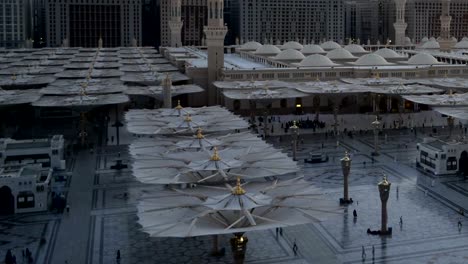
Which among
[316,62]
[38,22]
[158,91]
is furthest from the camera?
[38,22]

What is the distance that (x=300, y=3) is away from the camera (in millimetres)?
148750

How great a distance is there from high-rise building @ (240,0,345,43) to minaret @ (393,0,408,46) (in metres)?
30.3

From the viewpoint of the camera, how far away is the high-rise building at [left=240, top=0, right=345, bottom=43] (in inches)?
5723

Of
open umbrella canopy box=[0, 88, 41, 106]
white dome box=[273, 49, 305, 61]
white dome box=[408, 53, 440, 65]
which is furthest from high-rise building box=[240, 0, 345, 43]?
open umbrella canopy box=[0, 88, 41, 106]

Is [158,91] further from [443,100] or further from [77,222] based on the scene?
[77,222]

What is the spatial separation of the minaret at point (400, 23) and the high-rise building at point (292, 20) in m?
30.3

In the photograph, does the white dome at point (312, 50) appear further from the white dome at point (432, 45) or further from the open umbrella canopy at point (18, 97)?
the open umbrella canopy at point (18, 97)

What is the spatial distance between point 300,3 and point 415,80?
83481 mm

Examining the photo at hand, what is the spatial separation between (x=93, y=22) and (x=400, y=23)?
66904 mm

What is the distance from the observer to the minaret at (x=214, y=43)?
229 ft

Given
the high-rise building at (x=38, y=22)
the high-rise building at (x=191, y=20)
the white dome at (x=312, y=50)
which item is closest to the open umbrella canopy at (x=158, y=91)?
the white dome at (x=312, y=50)

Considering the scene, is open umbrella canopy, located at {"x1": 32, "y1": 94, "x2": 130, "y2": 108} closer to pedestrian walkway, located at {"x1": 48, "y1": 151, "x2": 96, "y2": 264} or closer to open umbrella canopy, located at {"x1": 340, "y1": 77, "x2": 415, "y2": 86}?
pedestrian walkway, located at {"x1": 48, "y1": 151, "x2": 96, "y2": 264}

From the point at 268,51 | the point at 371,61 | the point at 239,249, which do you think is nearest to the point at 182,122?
the point at 239,249

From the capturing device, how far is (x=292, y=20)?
488 ft
